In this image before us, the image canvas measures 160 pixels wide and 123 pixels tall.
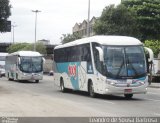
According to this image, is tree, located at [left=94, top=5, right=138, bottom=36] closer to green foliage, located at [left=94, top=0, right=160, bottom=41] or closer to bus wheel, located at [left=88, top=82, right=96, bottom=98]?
green foliage, located at [left=94, top=0, right=160, bottom=41]

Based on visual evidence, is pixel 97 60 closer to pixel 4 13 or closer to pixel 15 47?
pixel 4 13

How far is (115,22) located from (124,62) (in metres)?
33.0

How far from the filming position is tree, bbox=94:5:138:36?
55.9 m

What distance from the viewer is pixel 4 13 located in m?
33.9

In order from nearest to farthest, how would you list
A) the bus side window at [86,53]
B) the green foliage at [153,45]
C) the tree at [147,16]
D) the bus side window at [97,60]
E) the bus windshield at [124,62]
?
the bus windshield at [124,62], the bus side window at [97,60], the bus side window at [86,53], the green foliage at [153,45], the tree at [147,16]

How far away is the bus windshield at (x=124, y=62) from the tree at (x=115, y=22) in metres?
31.0

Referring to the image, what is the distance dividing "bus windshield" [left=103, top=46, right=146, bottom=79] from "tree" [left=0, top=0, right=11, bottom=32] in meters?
11.2

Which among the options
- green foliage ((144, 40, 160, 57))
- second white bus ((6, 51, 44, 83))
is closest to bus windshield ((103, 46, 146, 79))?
second white bus ((6, 51, 44, 83))

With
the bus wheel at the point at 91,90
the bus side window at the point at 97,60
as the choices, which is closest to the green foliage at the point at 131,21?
the bus wheel at the point at 91,90

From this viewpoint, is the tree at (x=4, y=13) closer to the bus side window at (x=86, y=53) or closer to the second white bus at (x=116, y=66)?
the bus side window at (x=86, y=53)

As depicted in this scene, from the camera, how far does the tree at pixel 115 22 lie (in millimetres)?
55875

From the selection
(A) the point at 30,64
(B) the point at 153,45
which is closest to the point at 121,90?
(A) the point at 30,64

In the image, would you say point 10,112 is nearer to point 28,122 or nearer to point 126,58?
point 28,122

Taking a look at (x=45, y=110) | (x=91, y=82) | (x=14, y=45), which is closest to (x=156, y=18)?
(x=91, y=82)
